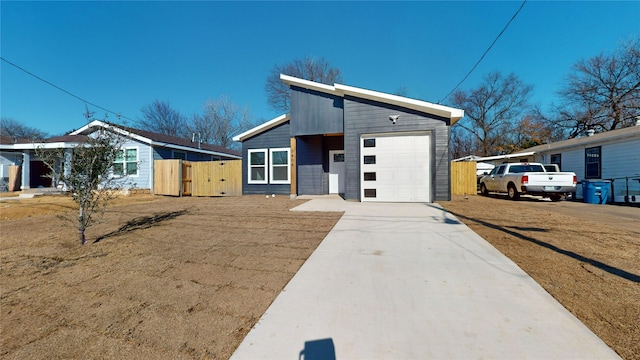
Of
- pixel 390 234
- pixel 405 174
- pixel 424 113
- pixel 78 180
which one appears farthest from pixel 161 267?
pixel 424 113

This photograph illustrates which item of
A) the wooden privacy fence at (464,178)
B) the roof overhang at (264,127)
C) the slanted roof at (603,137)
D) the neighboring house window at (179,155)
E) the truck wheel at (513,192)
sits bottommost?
the truck wheel at (513,192)

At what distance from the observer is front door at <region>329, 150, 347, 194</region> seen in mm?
11703

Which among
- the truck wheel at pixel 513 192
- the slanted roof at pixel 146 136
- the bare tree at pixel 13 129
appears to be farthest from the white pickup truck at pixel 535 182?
the bare tree at pixel 13 129

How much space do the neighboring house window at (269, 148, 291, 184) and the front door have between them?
2086mm

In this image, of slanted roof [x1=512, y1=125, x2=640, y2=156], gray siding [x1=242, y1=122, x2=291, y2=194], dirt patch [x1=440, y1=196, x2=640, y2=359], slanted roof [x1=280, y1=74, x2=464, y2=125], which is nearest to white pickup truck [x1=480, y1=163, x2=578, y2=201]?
slanted roof [x1=512, y1=125, x2=640, y2=156]

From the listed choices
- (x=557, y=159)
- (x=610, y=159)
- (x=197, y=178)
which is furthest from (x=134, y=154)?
(x=557, y=159)

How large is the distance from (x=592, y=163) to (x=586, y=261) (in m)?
13.2

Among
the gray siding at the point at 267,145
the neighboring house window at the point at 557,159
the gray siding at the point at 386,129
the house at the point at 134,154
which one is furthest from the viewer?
the neighboring house window at the point at 557,159

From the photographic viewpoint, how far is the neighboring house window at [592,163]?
38.0 ft

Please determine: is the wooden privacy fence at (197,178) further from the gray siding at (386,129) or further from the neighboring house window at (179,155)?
the gray siding at (386,129)

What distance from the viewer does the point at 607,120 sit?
66.3 feet

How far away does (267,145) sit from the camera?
474 inches

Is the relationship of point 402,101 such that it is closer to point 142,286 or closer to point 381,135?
point 381,135

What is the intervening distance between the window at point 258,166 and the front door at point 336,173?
10.8 feet
